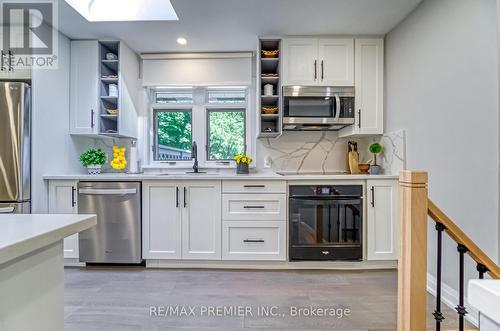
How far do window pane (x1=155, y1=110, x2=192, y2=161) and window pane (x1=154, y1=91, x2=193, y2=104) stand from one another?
0.13 meters

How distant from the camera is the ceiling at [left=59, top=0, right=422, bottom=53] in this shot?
2449 mm

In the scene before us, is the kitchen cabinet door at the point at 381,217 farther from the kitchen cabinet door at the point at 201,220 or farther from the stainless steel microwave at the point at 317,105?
the kitchen cabinet door at the point at 201,220

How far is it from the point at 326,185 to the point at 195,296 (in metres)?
1.55

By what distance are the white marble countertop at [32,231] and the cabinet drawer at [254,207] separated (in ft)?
6.24

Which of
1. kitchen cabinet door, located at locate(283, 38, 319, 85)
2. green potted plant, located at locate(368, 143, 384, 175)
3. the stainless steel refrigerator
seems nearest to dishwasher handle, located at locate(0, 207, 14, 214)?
the stainless steel refrigerator

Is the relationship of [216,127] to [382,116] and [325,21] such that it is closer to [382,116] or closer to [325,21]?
[325,21]

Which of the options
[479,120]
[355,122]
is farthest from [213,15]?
[479,120]

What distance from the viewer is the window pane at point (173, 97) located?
3592mm

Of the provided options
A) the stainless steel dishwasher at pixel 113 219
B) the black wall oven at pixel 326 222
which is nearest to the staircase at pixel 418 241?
the black wall oven at pixel 326 222

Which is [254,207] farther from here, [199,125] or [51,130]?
[51,130]

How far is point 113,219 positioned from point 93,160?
81 cm

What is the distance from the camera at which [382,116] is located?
3.06m

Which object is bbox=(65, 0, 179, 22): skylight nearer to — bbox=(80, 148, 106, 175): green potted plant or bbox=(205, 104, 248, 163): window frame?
Answer: bbox=(205, 104, 248, 163): window frame

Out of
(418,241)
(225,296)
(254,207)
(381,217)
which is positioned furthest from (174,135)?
(418,241)
